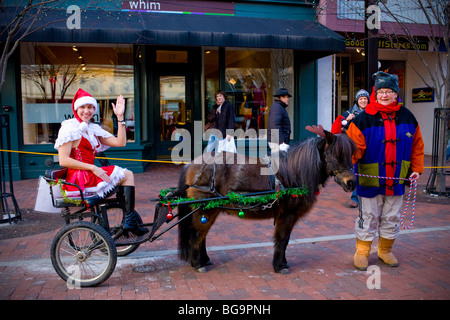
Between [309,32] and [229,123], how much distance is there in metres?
3.38

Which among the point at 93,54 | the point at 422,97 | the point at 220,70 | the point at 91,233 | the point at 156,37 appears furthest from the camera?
the point at 422,97

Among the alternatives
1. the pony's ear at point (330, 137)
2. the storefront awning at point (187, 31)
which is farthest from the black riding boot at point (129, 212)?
the storefront awning at point (187, 31)

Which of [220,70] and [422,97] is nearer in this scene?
[220,70]

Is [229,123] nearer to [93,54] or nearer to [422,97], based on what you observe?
[93,54]

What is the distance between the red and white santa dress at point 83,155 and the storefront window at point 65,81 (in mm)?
6858

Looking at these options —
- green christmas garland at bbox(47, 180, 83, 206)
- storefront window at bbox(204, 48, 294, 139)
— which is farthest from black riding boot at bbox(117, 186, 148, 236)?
storefront window at bbox(204, 48, 294, 139)

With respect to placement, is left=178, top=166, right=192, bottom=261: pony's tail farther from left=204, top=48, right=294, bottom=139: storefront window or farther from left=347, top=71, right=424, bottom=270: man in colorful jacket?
left=204, top=48, right=294, bottom=139: storefront window

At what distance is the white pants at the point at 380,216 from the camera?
4691mm

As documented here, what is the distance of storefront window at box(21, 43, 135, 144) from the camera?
10703 mm

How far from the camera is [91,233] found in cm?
428

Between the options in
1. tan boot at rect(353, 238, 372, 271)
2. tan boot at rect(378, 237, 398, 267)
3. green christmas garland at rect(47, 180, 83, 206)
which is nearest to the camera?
green christmas garland at rect(47, 180, 83, 206)

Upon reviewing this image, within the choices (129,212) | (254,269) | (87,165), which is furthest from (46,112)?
(254,269)
